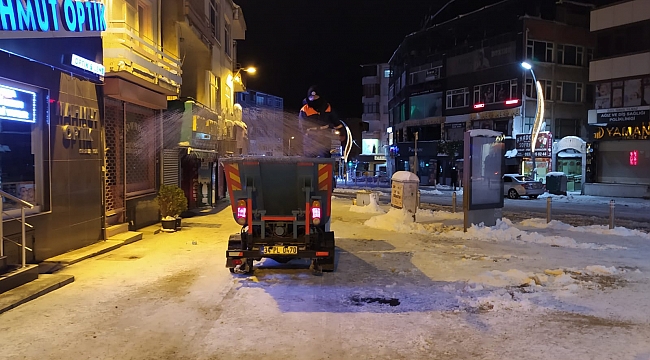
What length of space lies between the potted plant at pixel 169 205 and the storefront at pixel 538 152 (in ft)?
92.7

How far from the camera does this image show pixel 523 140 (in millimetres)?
35656

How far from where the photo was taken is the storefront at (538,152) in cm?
3462

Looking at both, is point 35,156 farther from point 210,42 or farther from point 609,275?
point 210,42

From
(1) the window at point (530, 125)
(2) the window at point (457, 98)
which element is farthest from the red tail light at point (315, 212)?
(2) the window at point (457, 98)

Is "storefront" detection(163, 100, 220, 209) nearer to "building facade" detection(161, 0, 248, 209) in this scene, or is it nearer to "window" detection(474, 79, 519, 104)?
"building facade" detection(161, 0, 248, 209)

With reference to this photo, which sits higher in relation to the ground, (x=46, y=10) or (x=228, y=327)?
(x=46, y=10)

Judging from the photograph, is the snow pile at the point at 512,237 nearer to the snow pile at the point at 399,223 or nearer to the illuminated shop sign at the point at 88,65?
the snow pile at the point at 399,223

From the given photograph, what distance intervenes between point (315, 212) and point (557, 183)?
1150 inches

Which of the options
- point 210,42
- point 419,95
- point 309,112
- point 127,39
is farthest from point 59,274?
point 419,95

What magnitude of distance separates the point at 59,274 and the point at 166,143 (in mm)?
8626

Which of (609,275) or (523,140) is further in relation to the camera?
(523,140)

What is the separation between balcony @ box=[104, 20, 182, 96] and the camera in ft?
37.2

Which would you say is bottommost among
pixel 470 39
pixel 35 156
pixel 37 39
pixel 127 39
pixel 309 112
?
pixel 35 156

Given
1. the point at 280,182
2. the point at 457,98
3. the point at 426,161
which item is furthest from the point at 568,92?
the point at 280,182
